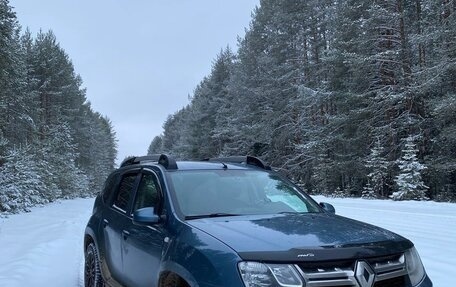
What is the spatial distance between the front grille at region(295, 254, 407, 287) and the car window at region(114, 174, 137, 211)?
114 inches

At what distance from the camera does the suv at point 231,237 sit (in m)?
3.15

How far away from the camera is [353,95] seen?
2791 centimetres

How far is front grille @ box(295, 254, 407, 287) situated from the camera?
308 cm

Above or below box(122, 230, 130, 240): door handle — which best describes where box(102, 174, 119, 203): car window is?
above

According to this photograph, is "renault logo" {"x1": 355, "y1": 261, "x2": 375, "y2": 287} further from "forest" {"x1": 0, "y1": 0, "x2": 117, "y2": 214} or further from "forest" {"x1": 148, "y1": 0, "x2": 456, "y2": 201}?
"forest" {"x1": 0, "y1": 0, "x2": 117, "y2": 214}

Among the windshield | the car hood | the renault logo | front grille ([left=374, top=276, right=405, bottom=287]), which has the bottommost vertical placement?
front grille ([left=374, top=276, right=405, bottom=287])

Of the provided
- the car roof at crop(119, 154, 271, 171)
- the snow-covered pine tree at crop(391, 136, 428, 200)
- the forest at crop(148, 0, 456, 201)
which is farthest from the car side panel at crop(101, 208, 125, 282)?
the snow-covered pine tree at crop(391, 136, 428, 200)

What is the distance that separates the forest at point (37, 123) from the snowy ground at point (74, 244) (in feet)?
25.6

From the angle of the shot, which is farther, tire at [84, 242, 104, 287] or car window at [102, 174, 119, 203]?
car window at [102, 174, 119, 203]

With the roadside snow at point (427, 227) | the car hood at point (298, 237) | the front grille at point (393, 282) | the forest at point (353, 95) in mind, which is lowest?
the roadside snow at point (427, 227)

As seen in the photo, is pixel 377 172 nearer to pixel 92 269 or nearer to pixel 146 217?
pixel 92 269

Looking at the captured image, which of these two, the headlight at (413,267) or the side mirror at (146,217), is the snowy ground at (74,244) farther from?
the side mirror at (146,217)

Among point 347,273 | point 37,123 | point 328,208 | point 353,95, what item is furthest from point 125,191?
point 37,123

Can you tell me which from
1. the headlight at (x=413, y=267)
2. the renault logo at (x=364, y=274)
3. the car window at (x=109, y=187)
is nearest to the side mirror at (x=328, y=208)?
the headlight at (x=413, y=267)
